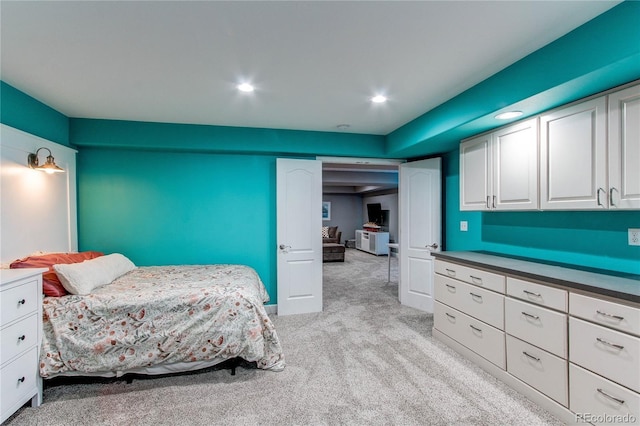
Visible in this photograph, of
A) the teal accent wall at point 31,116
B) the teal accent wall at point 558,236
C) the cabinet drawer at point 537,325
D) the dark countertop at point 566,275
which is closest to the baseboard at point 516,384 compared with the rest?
the cabinet drawer at point 537,325

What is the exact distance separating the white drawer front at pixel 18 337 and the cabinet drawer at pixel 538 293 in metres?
3.39

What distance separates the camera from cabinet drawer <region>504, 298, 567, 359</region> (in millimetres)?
1823

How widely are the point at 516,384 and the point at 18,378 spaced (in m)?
3.40

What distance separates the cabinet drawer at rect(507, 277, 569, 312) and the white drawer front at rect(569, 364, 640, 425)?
0.36 m

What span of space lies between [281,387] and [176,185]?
8.79ft

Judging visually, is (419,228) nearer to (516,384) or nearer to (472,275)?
(472,275)

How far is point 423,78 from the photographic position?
229cm

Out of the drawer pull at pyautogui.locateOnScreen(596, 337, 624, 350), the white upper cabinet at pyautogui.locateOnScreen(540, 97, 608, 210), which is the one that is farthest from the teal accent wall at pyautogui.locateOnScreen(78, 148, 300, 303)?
the drawer pull at pyautogui.locateOnScreen(596, 337, 624, 350)

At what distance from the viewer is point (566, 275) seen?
1.89 metres

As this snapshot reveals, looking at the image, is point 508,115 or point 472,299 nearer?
point 508,115

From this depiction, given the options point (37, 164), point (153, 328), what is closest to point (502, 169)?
point (153, 328)

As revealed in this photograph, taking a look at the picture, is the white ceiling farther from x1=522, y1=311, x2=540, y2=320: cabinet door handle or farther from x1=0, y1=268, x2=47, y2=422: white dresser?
x1=522, y1=311, x2=540, y2=320: cabinet door handle

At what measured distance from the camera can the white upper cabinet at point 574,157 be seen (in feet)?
5.93

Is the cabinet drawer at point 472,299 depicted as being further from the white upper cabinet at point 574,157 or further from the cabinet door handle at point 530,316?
the white upper cabinet at point 574,157
